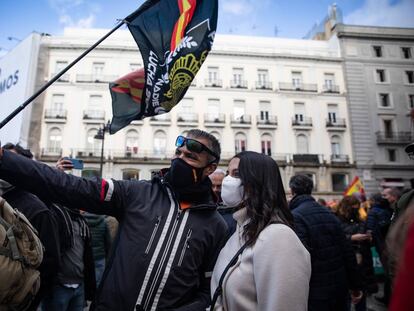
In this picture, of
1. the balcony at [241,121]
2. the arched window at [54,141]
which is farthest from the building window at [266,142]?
the arched window at [54,141]

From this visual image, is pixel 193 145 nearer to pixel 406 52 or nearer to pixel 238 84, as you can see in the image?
pixel 238 84

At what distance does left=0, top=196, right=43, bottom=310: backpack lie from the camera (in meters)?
1.34

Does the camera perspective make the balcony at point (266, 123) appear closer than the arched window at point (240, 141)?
No

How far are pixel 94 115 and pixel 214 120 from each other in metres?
10.8

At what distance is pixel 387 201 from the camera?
467cm

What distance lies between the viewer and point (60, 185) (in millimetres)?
1489

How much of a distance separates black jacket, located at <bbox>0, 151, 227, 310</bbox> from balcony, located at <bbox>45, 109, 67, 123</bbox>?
26955 millimetres

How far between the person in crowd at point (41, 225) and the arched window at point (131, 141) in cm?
2443

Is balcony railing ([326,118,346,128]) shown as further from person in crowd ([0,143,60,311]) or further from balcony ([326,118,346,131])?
person in crowd ([0,143,60,311])

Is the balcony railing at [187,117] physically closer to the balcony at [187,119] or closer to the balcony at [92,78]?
the balcony at [187,119]

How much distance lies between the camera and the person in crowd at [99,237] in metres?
3.92

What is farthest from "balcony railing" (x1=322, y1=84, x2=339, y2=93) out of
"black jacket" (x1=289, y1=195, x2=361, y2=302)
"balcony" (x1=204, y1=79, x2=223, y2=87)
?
"black jacket" (x1=289, y1=195, x2=361, y2=302)

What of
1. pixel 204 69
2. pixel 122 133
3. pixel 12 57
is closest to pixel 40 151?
pixel 122 133

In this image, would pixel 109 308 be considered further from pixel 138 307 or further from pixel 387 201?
pixel 387 201
